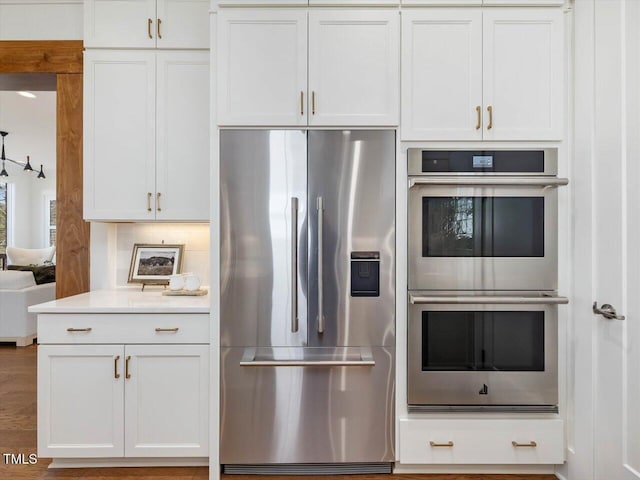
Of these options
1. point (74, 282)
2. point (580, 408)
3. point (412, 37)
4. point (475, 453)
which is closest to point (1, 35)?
point (74, 282)

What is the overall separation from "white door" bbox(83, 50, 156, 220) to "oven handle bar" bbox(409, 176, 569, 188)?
5.40 ft

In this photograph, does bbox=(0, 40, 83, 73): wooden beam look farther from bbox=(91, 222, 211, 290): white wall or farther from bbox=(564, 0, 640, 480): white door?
bbox=(564, 0, 640, 480): white door

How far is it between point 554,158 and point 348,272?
1209mm

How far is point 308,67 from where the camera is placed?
209cm

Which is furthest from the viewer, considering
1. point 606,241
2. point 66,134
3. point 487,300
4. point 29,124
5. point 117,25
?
point 29,124

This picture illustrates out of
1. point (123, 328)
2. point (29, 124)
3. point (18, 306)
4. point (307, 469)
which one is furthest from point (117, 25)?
point (29, 124)

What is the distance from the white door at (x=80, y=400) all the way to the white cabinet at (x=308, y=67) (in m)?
1.41

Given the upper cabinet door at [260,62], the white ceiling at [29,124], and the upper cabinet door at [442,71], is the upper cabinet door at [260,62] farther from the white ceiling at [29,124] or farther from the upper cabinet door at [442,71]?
the white ceiling at [29,124]

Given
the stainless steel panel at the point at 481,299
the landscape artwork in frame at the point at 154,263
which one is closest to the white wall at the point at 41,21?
the landscape artwork in frame at the point at 154,263

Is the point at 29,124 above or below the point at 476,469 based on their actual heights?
above

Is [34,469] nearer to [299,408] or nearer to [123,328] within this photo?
[123,328]

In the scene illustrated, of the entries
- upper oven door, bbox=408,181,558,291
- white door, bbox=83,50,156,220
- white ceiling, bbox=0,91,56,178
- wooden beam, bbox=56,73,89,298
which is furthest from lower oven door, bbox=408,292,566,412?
white ceiling, bbox=0,91,56,178

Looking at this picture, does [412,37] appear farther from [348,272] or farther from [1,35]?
[1,35]

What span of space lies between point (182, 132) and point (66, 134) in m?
0.84
